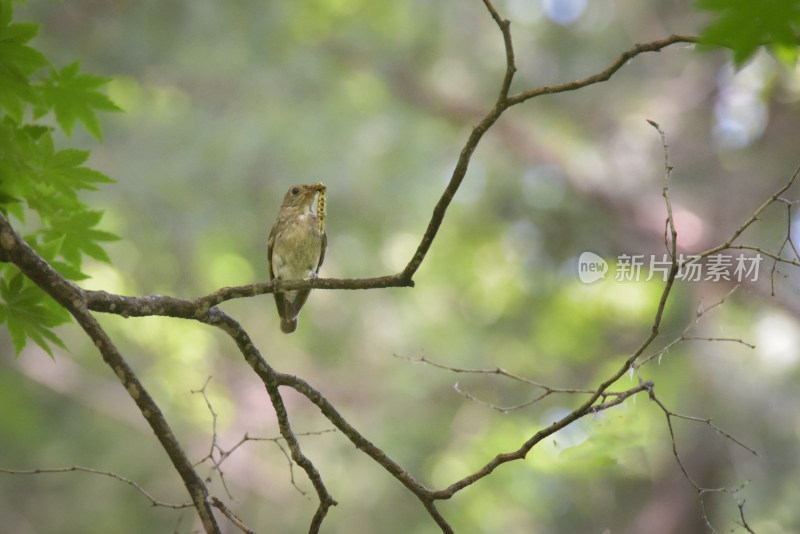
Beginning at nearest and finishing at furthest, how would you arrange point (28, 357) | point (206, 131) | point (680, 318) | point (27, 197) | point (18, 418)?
point (27, 197), point (680, 318), point (18, 418), point (206, 131), point (28, 357)

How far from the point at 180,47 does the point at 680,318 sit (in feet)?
15.8

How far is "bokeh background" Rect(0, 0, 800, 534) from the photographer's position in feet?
21.6

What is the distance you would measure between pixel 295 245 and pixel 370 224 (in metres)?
4.24

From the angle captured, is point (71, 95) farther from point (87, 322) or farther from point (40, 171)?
point (87, 322)

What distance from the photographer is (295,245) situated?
11.6 feet

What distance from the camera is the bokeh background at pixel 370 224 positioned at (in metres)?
6.58

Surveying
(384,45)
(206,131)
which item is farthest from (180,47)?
(384,45)

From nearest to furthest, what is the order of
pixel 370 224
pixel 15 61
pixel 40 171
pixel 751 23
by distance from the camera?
pixel 751 23 < pixel 15 61 < pixel 40 171 < pixel 370 224

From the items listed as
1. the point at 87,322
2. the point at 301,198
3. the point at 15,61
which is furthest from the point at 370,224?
the point at 87,322

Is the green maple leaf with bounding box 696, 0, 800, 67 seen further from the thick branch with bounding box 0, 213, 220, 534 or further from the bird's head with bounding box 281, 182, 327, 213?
the bird's head with bounding box 281, 182, 327, 213

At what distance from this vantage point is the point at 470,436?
704cm

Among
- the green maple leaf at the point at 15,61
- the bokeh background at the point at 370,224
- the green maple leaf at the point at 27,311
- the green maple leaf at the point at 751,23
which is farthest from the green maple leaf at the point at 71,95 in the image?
the bokeh background at the point at 370,224

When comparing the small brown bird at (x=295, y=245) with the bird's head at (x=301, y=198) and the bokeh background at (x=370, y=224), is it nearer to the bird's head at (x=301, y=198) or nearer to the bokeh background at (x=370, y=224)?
the bird's head at (x=301, y=198)

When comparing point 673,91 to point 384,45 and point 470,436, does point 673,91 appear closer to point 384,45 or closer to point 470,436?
point 384,45
